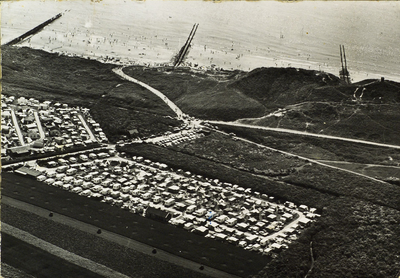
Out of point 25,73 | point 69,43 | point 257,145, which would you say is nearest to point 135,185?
point 257,145

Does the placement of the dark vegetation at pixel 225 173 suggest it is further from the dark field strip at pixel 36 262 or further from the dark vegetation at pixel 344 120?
the dark field strip at pixel 36 262

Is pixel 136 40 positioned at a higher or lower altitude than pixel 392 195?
higher

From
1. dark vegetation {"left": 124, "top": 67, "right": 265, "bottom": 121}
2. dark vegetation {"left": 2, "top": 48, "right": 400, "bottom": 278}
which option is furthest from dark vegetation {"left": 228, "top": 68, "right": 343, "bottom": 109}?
dark vegetation {"left": 124, "top": 67, "right": 265, "bottom": 121}

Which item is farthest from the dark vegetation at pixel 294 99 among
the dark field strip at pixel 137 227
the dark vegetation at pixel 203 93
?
the dark field strip at pixel 137 227

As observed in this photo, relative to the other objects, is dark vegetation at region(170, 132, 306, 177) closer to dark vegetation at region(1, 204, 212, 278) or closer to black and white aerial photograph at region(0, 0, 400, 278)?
black and white aerial photograph at region(0, 0, 400, 278)

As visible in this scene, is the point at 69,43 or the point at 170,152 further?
the point at 69,43

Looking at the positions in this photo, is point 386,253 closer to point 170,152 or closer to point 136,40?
point 170,152

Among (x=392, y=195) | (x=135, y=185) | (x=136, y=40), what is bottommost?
(x=135, y=185)
